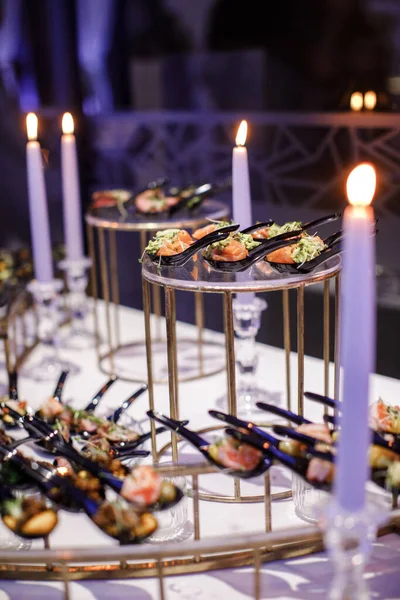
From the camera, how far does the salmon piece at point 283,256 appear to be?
1684mm

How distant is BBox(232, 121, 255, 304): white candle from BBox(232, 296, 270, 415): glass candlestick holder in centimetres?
4

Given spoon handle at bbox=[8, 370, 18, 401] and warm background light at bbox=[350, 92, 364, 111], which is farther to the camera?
warm background light at bbox=[350, 92, 364, 111]

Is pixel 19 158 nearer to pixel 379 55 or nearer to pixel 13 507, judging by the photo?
pixel 379 55

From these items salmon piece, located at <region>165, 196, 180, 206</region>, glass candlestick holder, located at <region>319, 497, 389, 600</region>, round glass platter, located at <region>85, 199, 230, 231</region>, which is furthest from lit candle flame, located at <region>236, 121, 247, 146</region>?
glass candlestick holder, located at <region>319, 497, 389, 600</region>

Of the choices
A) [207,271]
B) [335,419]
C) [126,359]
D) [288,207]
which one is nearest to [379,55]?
[288,207]

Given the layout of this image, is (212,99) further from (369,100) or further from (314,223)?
(314,223)

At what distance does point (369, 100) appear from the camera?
122 inches

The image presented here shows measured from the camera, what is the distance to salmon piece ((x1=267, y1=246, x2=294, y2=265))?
5.52 feet

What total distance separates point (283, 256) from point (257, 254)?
0.06 metres

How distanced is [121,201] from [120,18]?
181cm

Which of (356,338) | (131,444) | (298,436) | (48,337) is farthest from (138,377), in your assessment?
(356,338)

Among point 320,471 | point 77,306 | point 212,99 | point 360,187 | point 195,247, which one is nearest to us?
point 360,187

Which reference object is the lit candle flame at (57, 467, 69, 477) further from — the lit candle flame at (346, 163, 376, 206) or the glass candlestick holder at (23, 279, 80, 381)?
the glass candlestick holder at (23, 279, 80, 381)

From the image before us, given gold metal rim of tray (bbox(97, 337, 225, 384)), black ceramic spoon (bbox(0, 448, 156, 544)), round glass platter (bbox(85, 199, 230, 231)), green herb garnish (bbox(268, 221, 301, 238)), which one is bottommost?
gold metal rim of tray (bbox(97, 337, 225, 384))
